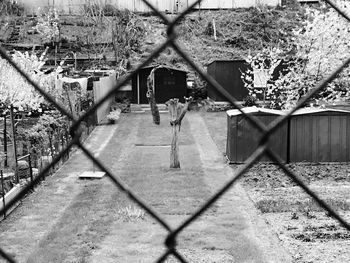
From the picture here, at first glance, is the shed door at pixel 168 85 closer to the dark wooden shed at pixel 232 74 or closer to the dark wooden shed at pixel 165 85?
the dark wooden shed at pixel 165 85

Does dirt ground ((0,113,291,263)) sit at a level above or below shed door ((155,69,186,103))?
below

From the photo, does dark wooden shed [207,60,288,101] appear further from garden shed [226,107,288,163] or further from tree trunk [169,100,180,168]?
tree trunk [169,100,180,168]

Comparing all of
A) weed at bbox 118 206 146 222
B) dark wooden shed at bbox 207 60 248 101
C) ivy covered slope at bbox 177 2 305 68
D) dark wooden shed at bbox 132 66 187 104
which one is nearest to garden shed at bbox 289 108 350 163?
weed at bbox 118 206 146 222

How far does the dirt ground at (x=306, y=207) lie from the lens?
22.4 ft

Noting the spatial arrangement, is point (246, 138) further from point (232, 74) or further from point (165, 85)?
point (165, 85)

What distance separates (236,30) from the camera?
27547mm

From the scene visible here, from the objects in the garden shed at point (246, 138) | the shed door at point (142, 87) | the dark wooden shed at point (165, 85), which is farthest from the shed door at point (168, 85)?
the garden shed at point (246, 138)

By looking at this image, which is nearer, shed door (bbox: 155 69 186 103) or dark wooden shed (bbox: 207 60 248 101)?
dark wooden shed (bbox: 207 60 248 101)

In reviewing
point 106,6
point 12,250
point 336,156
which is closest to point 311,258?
point 12,250

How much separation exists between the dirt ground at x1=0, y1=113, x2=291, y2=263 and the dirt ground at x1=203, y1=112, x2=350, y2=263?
211 millimetres

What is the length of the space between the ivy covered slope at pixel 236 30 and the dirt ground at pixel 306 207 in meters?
14.2

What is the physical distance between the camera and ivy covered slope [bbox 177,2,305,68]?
25.8 metres

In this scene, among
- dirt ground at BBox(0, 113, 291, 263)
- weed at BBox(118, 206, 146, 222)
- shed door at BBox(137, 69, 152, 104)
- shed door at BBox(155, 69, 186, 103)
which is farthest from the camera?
shed door at BBox(155, 69, 186, 103)

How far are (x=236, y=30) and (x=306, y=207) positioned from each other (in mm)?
20002
